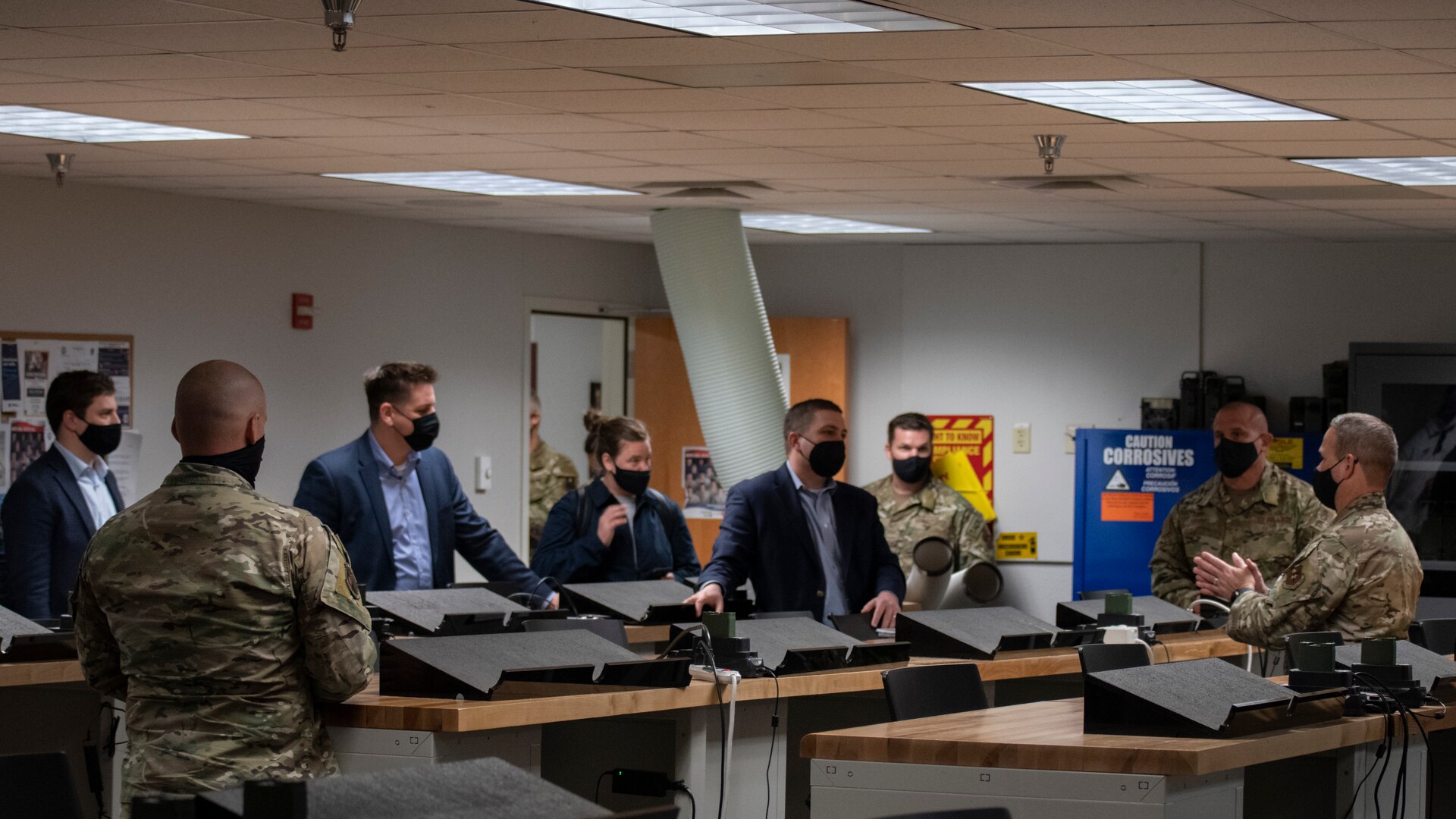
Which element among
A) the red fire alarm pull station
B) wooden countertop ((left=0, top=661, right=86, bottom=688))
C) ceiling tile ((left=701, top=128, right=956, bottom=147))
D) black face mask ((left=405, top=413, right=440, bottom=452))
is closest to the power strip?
wooden countertop ((left=0, top=661, right=86, bottom=688))

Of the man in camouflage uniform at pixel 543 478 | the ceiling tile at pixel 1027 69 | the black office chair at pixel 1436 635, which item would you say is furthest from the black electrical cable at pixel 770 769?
the man in camouflage uniform at pixel 543 478

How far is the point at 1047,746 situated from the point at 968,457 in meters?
7.25

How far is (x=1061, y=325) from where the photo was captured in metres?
10.6

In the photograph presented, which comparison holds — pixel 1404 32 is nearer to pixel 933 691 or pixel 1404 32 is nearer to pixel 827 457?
pixel 933 691

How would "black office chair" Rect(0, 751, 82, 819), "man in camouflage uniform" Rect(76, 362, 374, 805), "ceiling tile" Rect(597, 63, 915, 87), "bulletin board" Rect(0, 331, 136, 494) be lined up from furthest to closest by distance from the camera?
"bulletin board" Rect(0, 331, 136, 494) < "ceiling tile" Rect(597, 63, 915, 87) < "man in camouflage uniform" Rect(76, 362, 374, 805) < "black office chair" Rect(0, 751, 82, 819)

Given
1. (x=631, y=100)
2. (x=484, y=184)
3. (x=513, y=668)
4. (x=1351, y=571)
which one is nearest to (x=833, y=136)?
(x=631, y=100)

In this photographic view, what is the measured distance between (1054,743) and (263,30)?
2.76m

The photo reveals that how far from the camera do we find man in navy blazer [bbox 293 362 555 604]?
6.14 metres

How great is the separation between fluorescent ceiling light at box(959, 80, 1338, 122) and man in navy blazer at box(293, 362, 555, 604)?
227 cm

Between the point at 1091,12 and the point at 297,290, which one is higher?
the point at 1091,12

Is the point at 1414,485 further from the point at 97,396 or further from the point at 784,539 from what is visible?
the point at 97,396

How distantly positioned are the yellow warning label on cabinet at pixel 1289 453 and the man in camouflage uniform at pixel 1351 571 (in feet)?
15.4

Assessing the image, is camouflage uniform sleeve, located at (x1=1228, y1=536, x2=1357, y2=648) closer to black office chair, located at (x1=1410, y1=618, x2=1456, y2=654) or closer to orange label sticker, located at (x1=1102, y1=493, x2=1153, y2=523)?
black office chair, located at (x1=1410, y1=618, x2=1456, y2=654)

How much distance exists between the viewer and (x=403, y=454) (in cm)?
634
